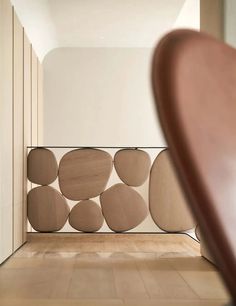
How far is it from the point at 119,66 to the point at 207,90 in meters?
7.67

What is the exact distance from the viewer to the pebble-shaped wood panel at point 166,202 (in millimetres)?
4715

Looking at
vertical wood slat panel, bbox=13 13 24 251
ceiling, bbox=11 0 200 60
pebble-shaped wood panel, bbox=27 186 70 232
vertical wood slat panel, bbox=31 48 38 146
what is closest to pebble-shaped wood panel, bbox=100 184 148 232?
pebble-shaped wood panel, bbox=27 186 70 232

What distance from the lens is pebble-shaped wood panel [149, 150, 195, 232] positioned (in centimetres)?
471

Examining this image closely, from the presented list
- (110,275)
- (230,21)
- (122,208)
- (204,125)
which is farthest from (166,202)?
(204,125)

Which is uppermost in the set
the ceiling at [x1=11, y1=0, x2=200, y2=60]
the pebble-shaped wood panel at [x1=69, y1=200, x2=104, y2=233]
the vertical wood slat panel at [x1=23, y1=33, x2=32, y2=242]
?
the ceiling at [x1=11, y1=0, x2=200, y2=60]

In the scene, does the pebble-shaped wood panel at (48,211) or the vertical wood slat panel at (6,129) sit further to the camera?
the pebble-shaped wood panel at (48,211)

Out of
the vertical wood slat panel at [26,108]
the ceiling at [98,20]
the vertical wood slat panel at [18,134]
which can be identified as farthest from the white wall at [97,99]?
the vertical wood slat panel at [18,134]

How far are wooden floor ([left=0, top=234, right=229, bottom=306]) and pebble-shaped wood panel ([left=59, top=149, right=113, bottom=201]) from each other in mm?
530

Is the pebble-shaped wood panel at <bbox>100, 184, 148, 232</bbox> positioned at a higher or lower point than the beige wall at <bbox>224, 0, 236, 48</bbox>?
lower

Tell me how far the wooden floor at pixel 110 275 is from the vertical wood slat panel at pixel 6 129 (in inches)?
8.4

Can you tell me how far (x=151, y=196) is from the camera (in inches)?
189

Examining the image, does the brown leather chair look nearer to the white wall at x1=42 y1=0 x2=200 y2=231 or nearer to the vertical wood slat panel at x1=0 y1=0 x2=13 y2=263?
the vertical wood slat panel at x1=0 y1=0 x2=13 y2=263

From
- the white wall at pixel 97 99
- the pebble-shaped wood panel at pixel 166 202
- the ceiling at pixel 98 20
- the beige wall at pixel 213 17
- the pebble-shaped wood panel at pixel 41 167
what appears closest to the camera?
the beige wall at pixel 213 17

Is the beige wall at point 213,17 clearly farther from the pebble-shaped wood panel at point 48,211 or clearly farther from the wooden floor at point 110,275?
the pebble-shaped wood panel at point 48,211
